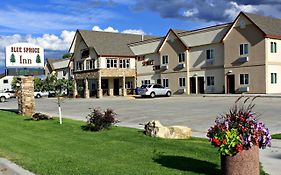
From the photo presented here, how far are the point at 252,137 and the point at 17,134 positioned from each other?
10.3 metres

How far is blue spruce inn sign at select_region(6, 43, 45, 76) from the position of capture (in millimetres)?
26500

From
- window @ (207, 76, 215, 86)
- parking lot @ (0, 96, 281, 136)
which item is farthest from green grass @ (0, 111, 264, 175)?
window @ (207, 76, 215, 86)

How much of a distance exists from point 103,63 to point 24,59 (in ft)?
103

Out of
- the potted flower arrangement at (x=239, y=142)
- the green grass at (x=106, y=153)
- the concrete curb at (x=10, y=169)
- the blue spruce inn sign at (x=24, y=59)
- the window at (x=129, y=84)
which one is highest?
the blue spruce inn sign at (x=24, y=59)

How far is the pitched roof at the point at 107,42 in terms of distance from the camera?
59.7 metres

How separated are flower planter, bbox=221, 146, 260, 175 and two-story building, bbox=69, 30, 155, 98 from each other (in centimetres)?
5128

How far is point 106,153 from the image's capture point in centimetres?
977

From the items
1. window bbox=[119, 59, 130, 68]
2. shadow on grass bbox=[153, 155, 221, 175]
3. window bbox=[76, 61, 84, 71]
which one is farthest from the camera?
window bbox=[76, 61, 84, 71]

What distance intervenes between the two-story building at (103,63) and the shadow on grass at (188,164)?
48882 mm

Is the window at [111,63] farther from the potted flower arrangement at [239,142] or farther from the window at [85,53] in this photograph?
the potted flower arrangement at [239,142]

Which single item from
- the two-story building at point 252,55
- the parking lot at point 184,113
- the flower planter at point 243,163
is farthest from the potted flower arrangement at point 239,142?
the two-story building at point 252,55

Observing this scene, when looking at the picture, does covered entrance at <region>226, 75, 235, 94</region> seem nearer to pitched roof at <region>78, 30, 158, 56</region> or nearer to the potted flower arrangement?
pitched roof at <region>78, 30, 158, 56</region>

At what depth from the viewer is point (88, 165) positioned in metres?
8.44

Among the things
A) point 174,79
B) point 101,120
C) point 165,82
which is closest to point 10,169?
point 101,120
